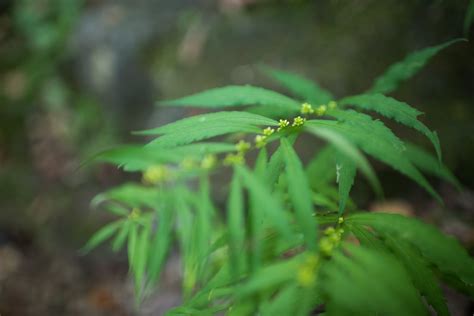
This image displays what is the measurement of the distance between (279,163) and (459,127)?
229 centimetres

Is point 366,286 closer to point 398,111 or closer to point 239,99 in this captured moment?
point 398,111

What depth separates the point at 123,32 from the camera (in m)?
4.67

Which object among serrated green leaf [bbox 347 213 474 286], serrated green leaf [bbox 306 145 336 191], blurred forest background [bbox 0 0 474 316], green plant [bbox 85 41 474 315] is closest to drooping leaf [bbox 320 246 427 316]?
green plant [bbox 85 41 474 315]

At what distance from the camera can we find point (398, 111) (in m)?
1.23

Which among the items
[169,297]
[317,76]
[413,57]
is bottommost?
[169,297]

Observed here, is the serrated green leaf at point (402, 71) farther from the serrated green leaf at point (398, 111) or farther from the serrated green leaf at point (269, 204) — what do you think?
the serrated green leaf at point (269, 204)

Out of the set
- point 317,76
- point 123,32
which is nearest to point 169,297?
point 317,76

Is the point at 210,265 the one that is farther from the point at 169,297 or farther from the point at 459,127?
the point at 459,127

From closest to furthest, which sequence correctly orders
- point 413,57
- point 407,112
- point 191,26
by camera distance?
1. point 407,112
2. point 413,57
3. point 191,26

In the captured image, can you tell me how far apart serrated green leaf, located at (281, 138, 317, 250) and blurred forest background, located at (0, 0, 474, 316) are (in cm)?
174

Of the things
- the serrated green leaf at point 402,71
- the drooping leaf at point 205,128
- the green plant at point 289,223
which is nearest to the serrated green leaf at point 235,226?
the green plant at point 289,223

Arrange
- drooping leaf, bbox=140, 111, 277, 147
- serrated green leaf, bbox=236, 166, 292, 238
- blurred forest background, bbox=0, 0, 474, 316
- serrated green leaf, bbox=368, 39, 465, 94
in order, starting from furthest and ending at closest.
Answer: blurred forest background, bbox=0, 0, 474, 316 < serrated green leaf, bbox=368, 39, 465, 94 < drooping leaf, bbox=140, 111, 277, 147 < serrated green leaf, bbox=236, 166, 292, 238

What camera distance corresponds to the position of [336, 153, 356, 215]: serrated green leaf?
115 centimetres

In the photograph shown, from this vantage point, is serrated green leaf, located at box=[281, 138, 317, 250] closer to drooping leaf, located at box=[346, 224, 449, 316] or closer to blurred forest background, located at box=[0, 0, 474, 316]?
drooping leaf, located at box=[346, 224, 449, 316]
